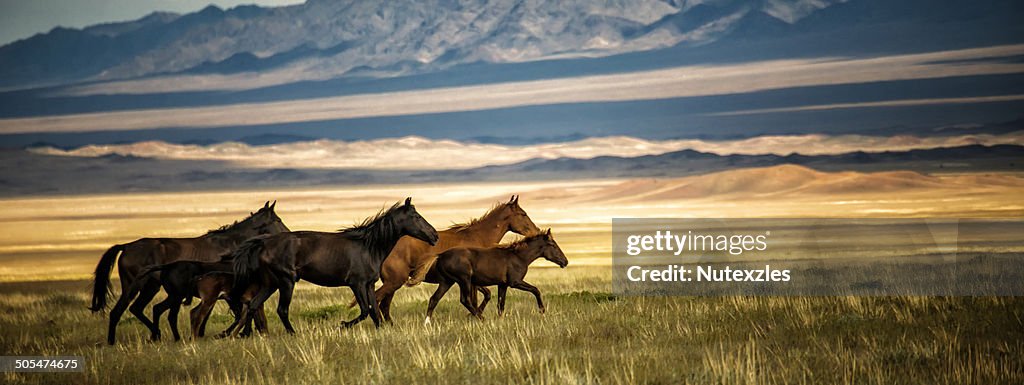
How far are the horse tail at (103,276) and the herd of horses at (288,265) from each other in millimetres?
16

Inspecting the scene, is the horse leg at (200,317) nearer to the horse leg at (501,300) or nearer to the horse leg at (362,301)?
the horse leg at (362,301)

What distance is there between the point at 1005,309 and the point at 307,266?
9.61 meters

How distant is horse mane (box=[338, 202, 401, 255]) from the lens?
1630 centimetres

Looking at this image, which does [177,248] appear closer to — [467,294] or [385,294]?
[385,294]

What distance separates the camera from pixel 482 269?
1780cm

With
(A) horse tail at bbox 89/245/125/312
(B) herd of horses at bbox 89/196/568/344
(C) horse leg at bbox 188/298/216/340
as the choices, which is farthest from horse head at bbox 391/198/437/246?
(A) horse tail at bbox 89/245/125/312

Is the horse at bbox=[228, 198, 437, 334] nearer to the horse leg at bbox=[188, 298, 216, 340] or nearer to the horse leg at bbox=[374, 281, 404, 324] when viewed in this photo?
the horse leg at bbox=[188, 298, 216, 340]

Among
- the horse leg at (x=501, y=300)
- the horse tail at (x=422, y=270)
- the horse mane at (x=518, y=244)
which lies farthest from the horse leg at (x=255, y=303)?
the horse mane at (x=518, y=244)

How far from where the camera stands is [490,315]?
18.6m

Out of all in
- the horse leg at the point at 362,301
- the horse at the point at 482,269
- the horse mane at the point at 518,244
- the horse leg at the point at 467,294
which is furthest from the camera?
the horse mane at the point at 518,244

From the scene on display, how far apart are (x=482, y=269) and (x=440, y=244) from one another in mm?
1470

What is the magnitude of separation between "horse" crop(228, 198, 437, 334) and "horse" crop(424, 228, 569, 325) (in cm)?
148

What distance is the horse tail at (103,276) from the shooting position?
59.4 ft

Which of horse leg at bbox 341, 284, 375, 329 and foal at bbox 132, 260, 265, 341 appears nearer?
horse leg at bbox 341, 284, 375, 329
